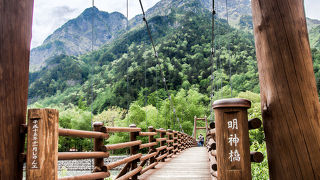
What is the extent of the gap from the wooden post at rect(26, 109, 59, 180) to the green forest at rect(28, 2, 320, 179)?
8494 millimetres

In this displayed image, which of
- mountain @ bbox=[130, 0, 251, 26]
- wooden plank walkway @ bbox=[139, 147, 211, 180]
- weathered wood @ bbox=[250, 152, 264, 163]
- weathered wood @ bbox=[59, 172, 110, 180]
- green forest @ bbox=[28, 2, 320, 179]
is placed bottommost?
wooden plank walkway @ bbox=[139, 147, 211, 180]

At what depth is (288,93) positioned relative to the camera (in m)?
1.10

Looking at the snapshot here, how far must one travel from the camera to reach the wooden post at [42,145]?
1.17 meters

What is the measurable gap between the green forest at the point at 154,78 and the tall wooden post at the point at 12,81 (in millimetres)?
8528

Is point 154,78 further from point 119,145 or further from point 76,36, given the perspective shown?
point 119,145

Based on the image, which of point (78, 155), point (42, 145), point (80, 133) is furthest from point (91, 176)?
point (42, 145)

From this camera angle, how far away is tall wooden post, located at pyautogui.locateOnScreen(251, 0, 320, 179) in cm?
106

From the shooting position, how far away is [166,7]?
6919cm

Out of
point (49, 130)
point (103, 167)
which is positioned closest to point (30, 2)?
point (49, 130)

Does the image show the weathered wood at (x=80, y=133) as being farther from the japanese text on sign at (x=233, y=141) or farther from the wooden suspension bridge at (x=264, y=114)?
the japanese text on sign at (x=233, y=141)

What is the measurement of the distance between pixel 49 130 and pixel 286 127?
1.13 m

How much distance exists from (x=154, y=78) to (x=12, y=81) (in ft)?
129

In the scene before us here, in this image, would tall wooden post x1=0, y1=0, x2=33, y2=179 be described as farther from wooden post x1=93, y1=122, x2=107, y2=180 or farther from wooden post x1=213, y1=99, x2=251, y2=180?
wooden post x1=213, y1=99, x2=251, y2=180

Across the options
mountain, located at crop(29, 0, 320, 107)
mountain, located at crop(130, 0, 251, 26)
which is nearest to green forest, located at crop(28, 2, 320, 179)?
mountain, located at crop(29, 0, 320, 107)
